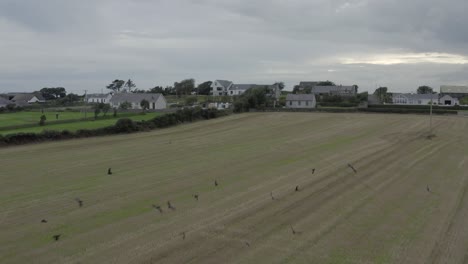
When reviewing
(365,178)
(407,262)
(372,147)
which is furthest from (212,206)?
(372,147)

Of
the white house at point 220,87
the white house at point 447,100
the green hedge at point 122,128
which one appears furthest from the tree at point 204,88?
the green hedge at point 122,128

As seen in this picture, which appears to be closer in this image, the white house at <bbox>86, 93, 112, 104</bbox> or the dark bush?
the dark bush

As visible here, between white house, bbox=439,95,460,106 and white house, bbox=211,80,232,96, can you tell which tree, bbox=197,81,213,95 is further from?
white house, bbox=439,95,460,106

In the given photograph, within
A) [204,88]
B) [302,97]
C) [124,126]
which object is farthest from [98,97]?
[124,126]

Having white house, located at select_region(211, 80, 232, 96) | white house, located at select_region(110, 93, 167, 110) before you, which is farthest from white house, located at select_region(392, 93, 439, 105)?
white house, located at select_region(110, 93, 167, 110)

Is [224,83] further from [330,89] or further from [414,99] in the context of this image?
[414,99]

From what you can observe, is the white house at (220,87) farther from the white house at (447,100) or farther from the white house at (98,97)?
the white house at (447,100)
